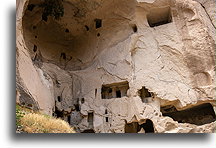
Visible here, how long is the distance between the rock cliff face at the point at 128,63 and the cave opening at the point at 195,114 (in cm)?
3

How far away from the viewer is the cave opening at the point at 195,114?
9.40 m

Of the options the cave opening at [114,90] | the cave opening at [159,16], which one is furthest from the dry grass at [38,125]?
the cave opening at [159,16]

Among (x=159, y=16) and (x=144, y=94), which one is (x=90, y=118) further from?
(x=159, y=16)

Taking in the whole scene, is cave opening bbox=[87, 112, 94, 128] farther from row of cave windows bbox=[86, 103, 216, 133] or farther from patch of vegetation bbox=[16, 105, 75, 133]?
patch of vegetation bbox=[16, 105, 75, 133]

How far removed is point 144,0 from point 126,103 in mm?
3539

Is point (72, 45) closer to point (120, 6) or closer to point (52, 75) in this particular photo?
point (52, 75)

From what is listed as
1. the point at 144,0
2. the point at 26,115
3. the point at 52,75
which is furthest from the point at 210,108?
the point at 26,115

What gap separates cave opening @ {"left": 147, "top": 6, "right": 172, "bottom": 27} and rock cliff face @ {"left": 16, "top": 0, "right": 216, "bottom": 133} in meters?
0.04

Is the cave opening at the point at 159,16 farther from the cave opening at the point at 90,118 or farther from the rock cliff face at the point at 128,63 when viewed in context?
the cave opening at the point at 90,118

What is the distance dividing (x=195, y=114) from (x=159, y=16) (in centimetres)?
375

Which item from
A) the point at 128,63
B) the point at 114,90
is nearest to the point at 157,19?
the point at 128,63

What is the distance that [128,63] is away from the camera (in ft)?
30.9

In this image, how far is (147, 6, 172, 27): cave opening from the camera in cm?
951

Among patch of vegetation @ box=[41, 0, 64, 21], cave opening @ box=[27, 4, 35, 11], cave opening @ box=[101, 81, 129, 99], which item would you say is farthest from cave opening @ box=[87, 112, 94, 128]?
cave opening @ box=[27, 4, 35, 11]
